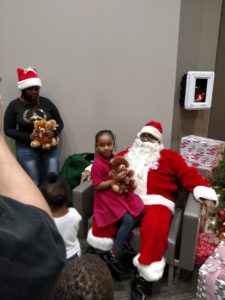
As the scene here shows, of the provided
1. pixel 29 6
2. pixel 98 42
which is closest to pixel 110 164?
pixel 98 42

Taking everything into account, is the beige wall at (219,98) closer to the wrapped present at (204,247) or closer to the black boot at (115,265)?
the wrapped present at (204,247)

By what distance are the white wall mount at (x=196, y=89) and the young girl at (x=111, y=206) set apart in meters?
1.04

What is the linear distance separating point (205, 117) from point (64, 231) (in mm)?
1993

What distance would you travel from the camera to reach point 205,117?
119 inches

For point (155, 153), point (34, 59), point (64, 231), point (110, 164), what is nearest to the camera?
point (64, 231)

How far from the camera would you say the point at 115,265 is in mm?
2000

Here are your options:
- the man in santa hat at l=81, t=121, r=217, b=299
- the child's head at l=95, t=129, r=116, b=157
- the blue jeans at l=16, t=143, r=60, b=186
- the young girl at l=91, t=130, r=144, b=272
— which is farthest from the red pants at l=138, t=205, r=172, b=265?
the blue jeans at l=16, t=143, r=60, b=186

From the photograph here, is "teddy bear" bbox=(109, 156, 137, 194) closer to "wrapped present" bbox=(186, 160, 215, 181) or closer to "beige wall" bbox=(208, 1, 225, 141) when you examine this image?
"wrapped present" bbox=(186, 160, 215, 181)

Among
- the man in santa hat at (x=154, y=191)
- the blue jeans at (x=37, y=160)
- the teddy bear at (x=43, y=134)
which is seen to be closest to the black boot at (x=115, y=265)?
the man in santa hat at (x=154, y=191)

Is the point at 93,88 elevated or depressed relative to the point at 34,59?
depressed

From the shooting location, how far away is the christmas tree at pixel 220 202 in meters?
2.29

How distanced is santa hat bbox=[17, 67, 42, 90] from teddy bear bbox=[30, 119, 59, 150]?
0.31 metres

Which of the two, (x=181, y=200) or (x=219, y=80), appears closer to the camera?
(x=181, y=200)

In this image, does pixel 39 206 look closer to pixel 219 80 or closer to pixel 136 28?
pixel 136 28
